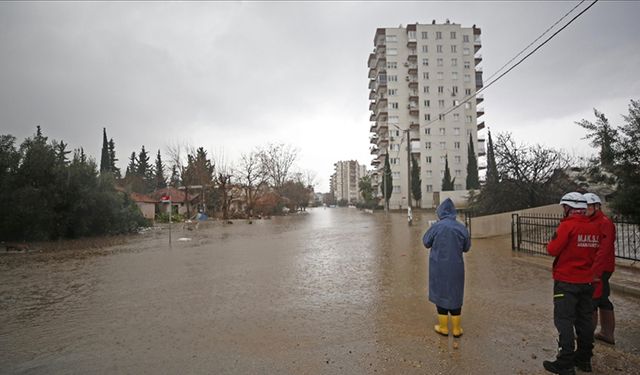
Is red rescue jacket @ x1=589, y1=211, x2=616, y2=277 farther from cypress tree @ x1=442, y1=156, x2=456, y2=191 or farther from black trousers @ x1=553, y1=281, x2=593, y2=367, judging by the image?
cypress tree @ x1=442, y1=156, x2=456, y2=191

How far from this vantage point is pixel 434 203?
62062mm

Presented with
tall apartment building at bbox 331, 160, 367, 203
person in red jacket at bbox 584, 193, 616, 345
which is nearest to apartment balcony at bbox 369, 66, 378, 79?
person in red jacket at bbox 584, 193, 616, 345

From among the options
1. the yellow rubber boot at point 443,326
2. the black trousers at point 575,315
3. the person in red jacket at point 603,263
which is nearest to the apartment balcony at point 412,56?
the person in red jacket at point 603,263

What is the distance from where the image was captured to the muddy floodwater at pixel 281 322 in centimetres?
379

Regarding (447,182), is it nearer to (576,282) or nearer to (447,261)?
(447,261)

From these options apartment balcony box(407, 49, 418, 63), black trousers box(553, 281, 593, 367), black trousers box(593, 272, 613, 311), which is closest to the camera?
black trousers box(553, 281, 593, 367)

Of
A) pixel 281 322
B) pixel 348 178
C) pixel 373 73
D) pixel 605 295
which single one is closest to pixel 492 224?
pixel 605 295

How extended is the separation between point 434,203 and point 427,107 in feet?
59.1

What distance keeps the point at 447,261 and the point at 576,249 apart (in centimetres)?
136

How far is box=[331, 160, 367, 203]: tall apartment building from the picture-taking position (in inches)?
6905

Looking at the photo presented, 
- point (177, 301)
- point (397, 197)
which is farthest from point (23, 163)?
point (397, 197)

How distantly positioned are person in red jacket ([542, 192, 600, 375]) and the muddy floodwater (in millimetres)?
291

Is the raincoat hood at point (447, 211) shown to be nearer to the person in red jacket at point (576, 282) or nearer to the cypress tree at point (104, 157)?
the person in red jacket at point (576, 282)

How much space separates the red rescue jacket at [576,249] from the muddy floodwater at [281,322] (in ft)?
3.33
